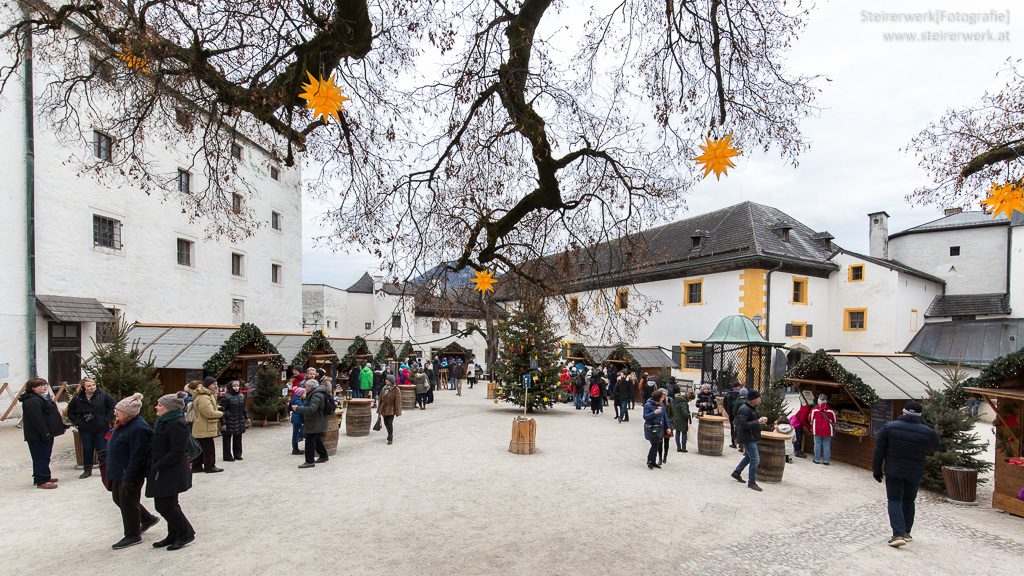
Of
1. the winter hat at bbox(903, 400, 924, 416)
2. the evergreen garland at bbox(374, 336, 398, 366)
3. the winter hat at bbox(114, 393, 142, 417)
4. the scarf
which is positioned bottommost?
the evergreen garland at bbox(374, 336, 398, 366)

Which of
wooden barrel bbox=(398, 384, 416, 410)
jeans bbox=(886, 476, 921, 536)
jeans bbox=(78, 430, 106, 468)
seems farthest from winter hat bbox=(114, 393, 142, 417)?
wooden barrel bbox=(398, 384, 416, 410)

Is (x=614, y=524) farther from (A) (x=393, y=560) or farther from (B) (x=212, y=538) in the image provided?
(B) (x=212, y=538)

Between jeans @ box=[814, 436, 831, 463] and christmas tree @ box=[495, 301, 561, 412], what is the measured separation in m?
8.37

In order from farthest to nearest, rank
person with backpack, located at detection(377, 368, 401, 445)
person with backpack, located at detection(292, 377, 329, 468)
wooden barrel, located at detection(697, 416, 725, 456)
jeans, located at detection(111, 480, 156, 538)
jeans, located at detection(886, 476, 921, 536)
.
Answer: person with backpack, located at detection(377, 368, 401, 445), wooden barrel, located at detection(697, 416, 725, 456), person with backpack, located at detection(292, 377, 329, 468), jeans, located at detection(886, 476, 921, 536), jeans, located at detection(111, 480, 156, 538)

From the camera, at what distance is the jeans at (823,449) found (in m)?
11.5

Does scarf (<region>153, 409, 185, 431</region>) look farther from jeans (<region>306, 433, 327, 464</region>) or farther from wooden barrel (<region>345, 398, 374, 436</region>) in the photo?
wooden barrel (<region>345, 398, 374, 436</region>)

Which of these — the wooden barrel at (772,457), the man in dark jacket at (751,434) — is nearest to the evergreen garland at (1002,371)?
the wooden barrel at (772,457)

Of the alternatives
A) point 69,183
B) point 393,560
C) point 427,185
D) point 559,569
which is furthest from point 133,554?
point 69,183

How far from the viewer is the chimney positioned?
31.6 metres

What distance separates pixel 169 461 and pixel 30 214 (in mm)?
15025

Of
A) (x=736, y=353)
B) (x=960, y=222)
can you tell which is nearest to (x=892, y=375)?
(x=736, y=353)

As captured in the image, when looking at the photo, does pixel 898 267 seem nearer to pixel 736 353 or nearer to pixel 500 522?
pixel 736 353

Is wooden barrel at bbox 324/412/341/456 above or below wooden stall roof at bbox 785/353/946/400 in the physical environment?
below

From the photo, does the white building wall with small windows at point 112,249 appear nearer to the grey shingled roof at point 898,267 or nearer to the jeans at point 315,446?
the jeans at point 315,446
